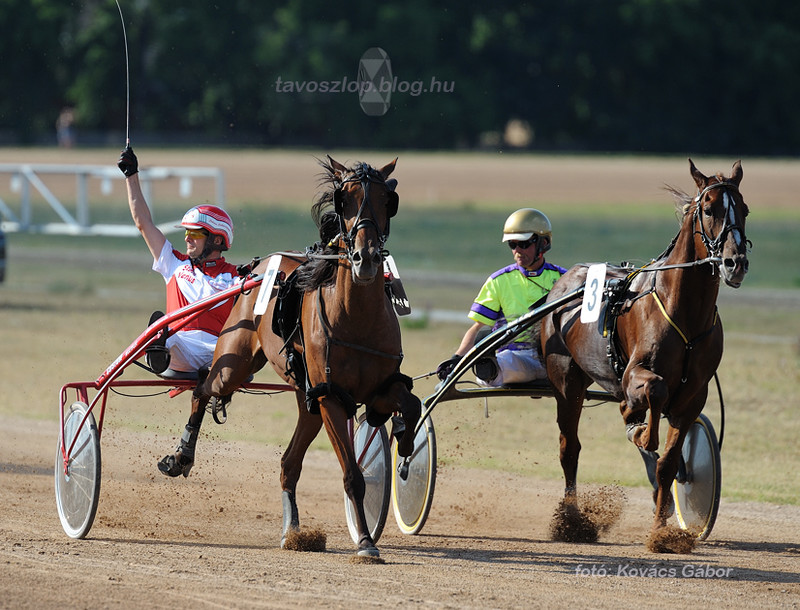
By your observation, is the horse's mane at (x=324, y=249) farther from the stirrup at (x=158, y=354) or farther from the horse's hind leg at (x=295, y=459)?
the stirrup at (x=158, y=354)

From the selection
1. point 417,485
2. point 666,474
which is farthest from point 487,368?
point 666,474

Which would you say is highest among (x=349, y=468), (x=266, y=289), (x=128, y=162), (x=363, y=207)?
(x=128, y=162)

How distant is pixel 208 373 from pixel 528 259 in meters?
1.94

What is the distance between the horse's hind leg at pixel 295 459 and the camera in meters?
6.18

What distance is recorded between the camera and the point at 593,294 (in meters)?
6.27

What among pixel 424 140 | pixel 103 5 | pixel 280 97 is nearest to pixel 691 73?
pixel 424 140

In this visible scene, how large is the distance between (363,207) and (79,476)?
7.12 ft

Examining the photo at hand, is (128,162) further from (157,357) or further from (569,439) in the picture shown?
(569,439)

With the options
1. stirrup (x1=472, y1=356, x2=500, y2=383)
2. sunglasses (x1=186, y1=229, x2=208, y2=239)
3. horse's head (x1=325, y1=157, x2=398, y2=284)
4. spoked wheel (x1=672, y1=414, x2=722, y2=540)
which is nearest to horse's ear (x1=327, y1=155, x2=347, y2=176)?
horse's head (x1=325, y1=157, x2=398, y2=284)

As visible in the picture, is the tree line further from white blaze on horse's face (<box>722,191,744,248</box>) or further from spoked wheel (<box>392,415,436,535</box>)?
white blaze on horse's face (<box>722,191,744,248</box>)

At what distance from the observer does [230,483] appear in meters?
8.12

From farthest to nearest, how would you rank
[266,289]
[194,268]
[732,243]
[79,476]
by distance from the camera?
[194,268] < [79,476] < [266,289] < [732,243]

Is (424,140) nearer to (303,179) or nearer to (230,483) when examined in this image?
(303,179)

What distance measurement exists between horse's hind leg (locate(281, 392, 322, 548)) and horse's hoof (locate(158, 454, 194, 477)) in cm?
78
